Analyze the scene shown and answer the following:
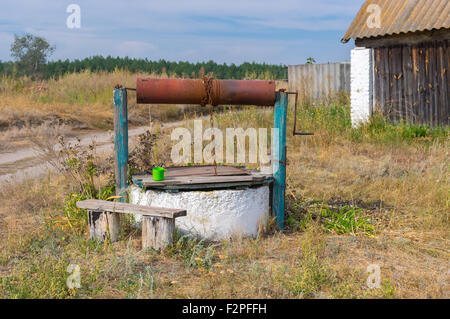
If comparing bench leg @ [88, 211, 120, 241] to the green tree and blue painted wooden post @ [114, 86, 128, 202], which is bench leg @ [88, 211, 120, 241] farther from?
the green tree

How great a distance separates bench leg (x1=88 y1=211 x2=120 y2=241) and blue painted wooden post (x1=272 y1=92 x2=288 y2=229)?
1704 mm

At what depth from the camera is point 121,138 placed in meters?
5.06

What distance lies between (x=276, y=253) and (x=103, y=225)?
175 cm

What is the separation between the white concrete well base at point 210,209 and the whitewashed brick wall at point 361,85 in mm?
7268

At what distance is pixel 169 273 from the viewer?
405 centimetres

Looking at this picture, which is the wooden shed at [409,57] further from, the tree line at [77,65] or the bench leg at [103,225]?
the tree line at [77,65]

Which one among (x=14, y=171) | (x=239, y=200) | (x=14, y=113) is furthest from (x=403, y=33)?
(x=14, y=113)

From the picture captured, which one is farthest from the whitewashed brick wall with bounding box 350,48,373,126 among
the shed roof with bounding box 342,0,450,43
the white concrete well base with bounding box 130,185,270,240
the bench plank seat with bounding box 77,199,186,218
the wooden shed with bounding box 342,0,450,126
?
the bench plank seat with bounding box 77,199,186,218

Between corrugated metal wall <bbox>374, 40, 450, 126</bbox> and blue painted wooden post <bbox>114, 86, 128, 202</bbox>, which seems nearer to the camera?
blue painted wooden post <bbox>114, 86, 128, 202</bbox>

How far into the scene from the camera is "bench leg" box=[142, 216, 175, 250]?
178 inches

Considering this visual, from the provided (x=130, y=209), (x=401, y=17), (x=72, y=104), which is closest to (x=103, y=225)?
(x=130, y=209)

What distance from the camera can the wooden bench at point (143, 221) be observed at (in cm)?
451

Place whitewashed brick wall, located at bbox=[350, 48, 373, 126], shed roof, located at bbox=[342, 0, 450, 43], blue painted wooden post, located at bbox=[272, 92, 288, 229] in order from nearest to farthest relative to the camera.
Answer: blue painted wooden post, located at bbox=[272, 92, 288, 229] → shed roof, located at bbox=[342, 0, 450, 43] → whitewashed brick wall, located at bbox=[350, 48, 373, 126]

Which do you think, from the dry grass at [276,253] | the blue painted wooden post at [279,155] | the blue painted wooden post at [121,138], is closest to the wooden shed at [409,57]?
the dry grass at [276,253]
